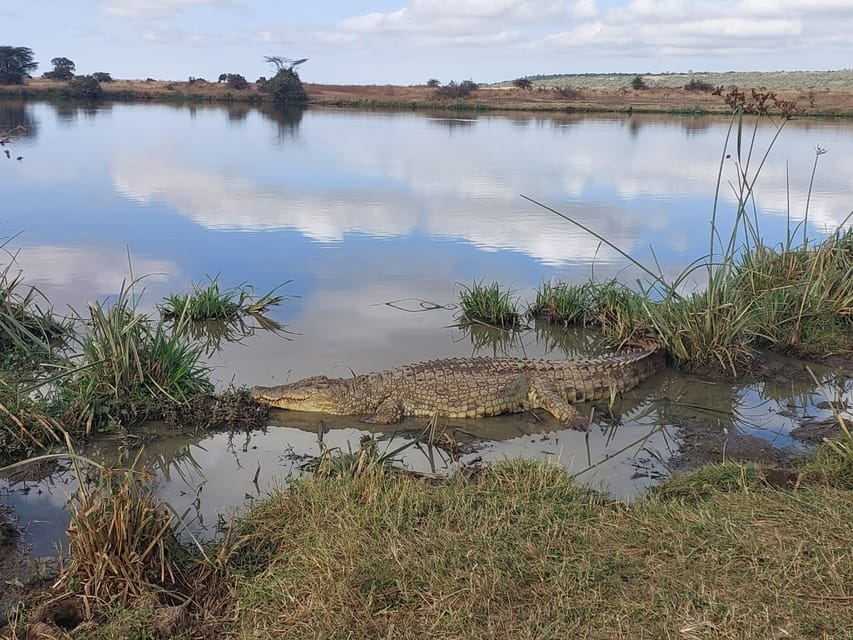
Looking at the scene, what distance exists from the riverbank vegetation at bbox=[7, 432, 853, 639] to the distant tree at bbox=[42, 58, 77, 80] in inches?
2540

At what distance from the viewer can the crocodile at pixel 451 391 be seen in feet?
17.5

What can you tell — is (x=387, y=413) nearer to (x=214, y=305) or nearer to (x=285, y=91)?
(x=214, y=305)

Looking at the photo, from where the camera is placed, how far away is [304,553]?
3.08 m

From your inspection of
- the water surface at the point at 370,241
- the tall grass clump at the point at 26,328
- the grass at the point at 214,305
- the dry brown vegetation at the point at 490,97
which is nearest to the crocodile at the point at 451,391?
the water surface at the point at 370,241

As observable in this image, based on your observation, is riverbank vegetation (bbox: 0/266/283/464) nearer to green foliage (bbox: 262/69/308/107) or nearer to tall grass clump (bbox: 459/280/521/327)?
tall grass clump (bbox: 459/280/521/327)

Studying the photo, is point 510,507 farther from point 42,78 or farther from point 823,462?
point 42,78

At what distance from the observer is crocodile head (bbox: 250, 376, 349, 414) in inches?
209

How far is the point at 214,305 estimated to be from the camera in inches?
290

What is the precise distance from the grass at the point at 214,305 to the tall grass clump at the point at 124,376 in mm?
1860

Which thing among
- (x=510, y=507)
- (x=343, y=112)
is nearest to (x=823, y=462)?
(x=510, y=507)

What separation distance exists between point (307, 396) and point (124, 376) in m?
1.25

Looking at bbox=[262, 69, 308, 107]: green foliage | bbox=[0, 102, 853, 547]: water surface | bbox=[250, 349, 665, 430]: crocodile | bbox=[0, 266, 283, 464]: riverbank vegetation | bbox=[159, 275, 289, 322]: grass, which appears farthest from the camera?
bbox=[262, 69, 308, 107]: green foliage

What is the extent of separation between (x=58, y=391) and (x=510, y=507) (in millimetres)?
3234

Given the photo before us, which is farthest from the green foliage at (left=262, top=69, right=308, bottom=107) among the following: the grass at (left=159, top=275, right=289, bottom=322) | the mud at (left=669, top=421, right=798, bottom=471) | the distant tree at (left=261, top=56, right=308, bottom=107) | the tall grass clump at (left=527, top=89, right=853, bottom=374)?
the mud at (left=669, top=421, right=798, bottom=471)
